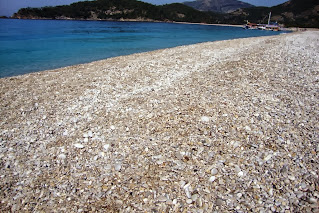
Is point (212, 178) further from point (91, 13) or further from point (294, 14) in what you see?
point (294, 14)

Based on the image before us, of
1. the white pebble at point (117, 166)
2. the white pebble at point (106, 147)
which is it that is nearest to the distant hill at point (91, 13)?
the white pebble at point (106, 147)

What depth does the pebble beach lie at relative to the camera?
4.36 m

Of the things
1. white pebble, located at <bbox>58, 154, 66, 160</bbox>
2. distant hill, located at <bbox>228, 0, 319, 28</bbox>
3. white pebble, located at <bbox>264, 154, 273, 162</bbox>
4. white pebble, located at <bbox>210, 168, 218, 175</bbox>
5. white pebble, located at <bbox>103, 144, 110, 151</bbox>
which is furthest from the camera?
distant hill, located at <bbox>228, 0, 319, 28</bbox>

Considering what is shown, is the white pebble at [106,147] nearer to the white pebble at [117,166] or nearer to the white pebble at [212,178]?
the white pebble at [117,166]

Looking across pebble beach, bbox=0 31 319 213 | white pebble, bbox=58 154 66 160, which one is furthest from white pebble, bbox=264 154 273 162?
white pebble, bbox=58 154 66 160

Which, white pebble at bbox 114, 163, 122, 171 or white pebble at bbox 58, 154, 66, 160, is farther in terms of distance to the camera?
white pebble at bbox 58, 154, 66, 160

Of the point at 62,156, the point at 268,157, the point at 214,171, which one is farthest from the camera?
the point at 62,156

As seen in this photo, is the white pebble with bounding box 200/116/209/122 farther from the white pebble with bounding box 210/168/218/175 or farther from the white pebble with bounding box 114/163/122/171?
the white pebble with bounding box 114/163/122/171

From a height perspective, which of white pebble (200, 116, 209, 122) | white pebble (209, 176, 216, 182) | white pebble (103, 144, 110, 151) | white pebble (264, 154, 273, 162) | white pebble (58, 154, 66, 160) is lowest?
white pebble (58, 154, 66, 160)

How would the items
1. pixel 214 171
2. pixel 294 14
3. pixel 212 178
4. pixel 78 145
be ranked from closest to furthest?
1. pixel 212 178
2. pixel 214 171
3. pixel 78 145
4. pixel 294 14

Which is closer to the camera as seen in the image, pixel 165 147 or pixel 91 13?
pixel 165 147

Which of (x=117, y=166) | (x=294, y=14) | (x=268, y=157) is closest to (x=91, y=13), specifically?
(x=294, y=14)

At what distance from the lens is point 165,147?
19.3 feet

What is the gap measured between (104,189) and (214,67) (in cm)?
1133
